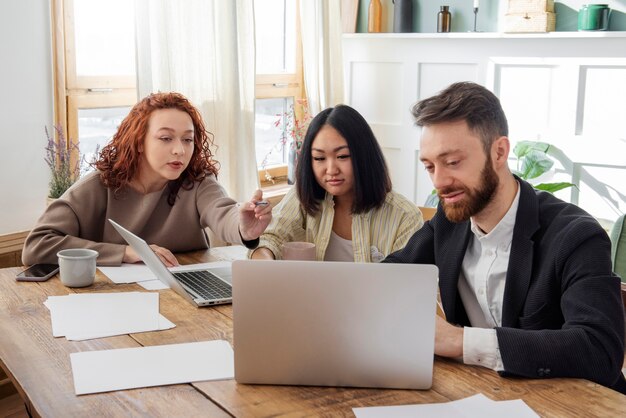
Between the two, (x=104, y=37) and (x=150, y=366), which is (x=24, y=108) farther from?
(x=150, y=366)

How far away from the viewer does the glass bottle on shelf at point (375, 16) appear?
15.7 ft

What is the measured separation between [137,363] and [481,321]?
81cm

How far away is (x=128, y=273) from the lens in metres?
2.21

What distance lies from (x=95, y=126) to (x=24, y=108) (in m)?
0.51

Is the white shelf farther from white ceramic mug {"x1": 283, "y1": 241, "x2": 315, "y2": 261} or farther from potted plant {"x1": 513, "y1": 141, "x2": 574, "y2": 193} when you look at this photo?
white ceramic mug {"x1": 283, "y1": 241, "x2": 315, "y2": 261}

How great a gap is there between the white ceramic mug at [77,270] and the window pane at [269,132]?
2690 mm

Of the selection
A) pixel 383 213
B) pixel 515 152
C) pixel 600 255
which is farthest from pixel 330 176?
pixel 515 152

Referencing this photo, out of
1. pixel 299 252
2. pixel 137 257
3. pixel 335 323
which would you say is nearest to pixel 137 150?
pixel 137 257

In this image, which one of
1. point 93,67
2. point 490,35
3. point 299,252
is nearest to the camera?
point 299,252

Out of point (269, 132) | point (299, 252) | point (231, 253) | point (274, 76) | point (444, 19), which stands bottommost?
point (231, 253)

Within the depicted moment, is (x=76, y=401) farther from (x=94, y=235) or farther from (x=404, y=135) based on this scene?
(x=404, y=135)

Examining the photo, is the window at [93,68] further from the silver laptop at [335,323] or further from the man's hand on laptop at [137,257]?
the silver laptop at [335,323]

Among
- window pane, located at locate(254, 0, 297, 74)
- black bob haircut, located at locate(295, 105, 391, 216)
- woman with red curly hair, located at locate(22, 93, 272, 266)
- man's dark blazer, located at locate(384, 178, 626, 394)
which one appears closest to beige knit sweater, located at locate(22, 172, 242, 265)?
woman with red curly hair, located at locate(22, 93, 272, 266)

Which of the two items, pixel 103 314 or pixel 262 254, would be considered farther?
pixel 262 254
